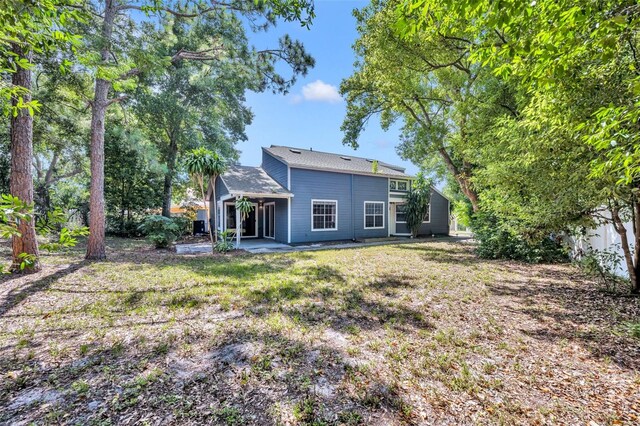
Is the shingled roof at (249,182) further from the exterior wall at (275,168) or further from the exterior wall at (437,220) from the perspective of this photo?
the exterior wall at (437,220)

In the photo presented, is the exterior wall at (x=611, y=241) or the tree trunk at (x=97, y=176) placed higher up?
the tree trunk at (x=97, y=176)

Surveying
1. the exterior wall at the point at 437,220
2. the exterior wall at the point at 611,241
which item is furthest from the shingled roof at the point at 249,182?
the exterior wall at the point at 611,241

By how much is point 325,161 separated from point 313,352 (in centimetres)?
1298

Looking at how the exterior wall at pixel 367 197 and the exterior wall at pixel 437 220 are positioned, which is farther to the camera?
the exterior wall at pixel 437 220

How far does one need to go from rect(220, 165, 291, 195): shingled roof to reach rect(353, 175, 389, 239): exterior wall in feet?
13.8

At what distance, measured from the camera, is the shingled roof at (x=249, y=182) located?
12.5m

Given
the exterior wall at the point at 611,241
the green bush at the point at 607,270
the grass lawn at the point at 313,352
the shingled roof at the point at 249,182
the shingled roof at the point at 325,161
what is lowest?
the grass lawn at the point at 313,352

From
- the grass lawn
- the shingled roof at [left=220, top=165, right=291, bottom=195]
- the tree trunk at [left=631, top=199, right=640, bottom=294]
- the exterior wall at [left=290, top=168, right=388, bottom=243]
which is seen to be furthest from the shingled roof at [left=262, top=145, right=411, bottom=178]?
the tree trunk at [left=631, top=199, right=640, bottom=294]

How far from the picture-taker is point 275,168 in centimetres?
1440

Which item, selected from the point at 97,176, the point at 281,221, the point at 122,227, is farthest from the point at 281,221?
the point at 122,227

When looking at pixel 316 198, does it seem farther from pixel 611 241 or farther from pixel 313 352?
pixel 313 352

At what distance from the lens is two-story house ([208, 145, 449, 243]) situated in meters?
13.2

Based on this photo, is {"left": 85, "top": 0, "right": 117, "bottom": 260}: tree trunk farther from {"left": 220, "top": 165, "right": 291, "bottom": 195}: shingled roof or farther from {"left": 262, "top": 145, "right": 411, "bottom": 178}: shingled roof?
{"left": 262, "top": 145, "right": 411, "bottom": 178}: shingled roof

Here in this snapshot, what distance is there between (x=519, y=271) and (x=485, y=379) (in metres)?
6.29
